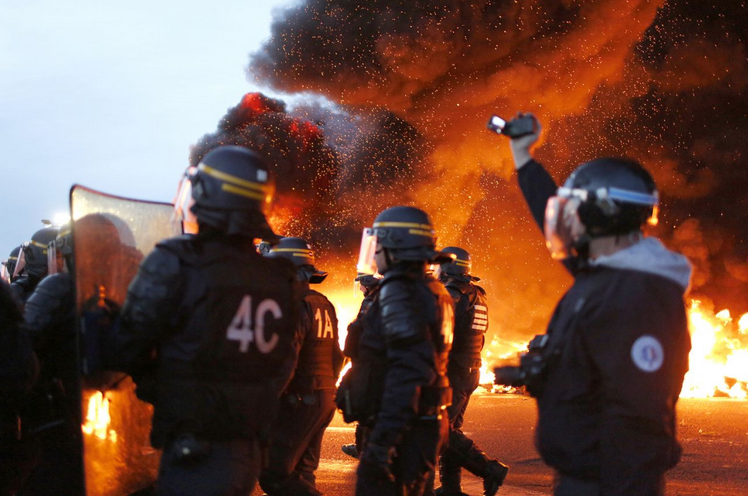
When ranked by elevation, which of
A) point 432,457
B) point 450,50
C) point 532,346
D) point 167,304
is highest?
point 450,50

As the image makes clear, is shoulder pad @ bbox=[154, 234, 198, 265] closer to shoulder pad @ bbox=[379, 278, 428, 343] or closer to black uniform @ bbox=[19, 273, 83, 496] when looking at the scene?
black uniform @ bbox=[19, 273, 83, 496]

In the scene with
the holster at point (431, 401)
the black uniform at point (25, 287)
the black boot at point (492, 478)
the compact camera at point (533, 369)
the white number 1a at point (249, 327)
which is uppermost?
the black uniform at point (25, 287)

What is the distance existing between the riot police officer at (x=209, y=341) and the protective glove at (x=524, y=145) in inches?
40.9

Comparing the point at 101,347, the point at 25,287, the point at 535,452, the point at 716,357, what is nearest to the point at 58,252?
the point at 25,287

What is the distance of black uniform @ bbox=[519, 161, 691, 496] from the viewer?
6.66ft

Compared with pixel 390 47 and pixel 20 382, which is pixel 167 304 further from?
pixel 390 47

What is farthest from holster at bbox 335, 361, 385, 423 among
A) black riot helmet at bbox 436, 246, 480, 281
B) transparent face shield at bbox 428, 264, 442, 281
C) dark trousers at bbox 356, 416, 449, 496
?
transparent face shield at bbox 428, 264, 442, 281

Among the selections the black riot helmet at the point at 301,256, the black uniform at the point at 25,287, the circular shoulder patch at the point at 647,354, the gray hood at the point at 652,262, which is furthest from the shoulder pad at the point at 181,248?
the black riot helmet at the point at 301,256

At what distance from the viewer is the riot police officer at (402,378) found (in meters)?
3.34

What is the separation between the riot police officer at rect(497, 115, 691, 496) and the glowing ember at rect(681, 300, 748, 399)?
13.3 m

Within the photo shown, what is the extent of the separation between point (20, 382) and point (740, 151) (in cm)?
2196

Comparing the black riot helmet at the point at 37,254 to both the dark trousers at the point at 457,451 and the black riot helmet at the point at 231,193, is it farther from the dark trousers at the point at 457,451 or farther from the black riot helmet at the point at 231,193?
the dark trousers at the point at 457,451

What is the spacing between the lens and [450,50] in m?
18.1

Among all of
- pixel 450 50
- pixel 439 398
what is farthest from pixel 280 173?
pixel 439 398
